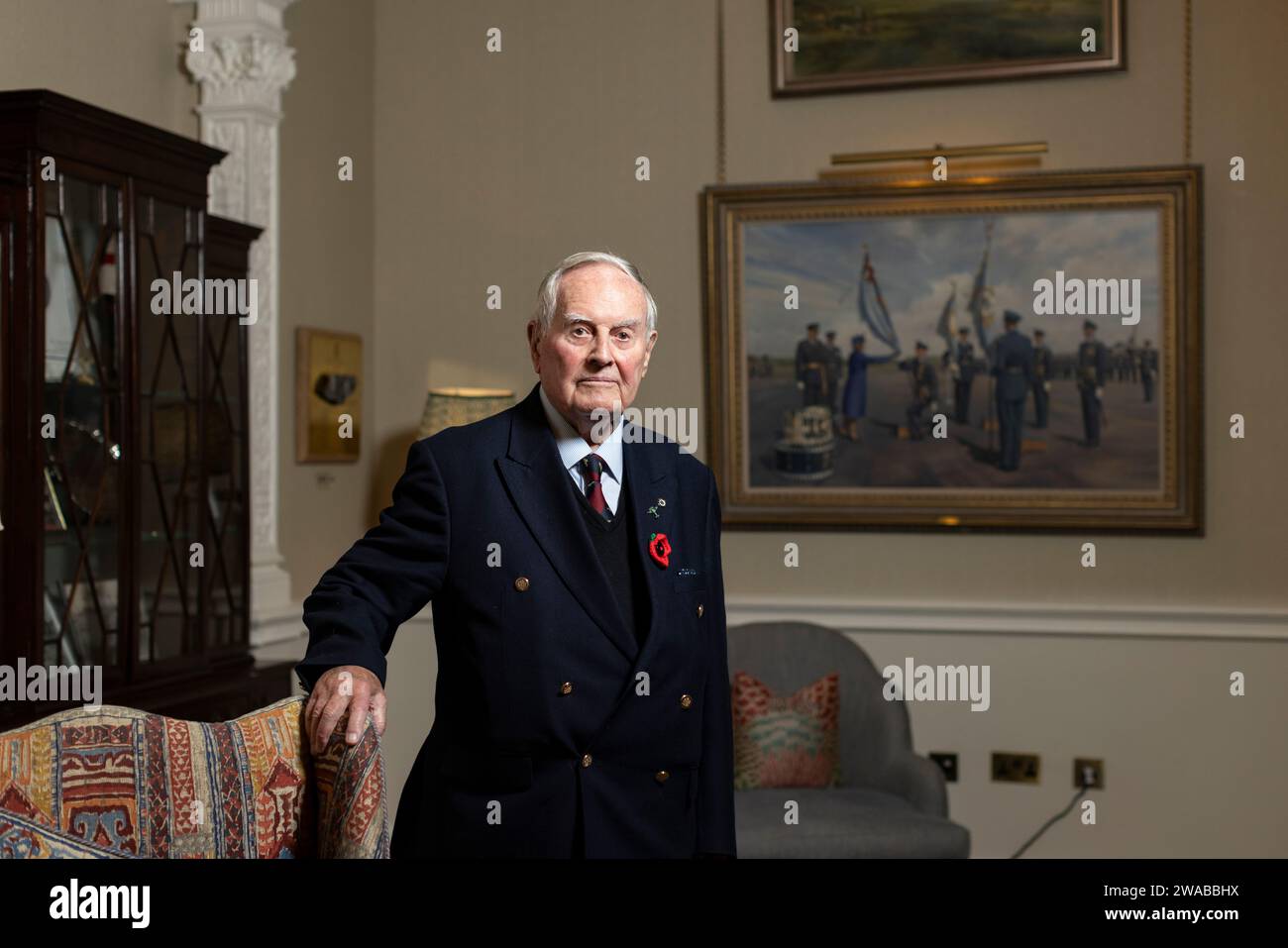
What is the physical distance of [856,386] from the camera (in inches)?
205

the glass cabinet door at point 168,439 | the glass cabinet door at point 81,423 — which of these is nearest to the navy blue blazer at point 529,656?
the glass cabinet door at point 81,423

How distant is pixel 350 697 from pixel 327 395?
3.49 m

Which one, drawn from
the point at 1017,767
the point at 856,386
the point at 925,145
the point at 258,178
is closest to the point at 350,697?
the point at 258,178

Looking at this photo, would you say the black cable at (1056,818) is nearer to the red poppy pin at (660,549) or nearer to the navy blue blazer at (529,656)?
the navy blue blazer at (529,656)

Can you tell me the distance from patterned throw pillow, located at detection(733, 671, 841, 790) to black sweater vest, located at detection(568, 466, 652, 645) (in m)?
2.48

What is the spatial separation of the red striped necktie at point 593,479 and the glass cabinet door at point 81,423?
5.79ft

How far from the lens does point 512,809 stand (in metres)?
2.01

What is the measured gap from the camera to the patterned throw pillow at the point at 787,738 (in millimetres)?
4473

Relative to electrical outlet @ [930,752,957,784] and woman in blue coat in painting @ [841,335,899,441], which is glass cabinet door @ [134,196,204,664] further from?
electrical outlet @ [930,752,957,784]

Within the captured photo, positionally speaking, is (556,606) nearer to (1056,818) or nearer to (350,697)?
(350,697)

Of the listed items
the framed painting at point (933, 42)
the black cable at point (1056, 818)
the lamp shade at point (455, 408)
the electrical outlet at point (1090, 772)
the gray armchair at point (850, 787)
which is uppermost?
the framed painting at point (933, 42)

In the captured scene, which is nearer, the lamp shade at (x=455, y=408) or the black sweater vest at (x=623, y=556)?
the black sweater vest at (x=623, y=556)

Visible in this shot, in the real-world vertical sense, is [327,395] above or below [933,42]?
below

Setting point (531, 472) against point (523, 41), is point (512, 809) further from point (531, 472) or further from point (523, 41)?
point (523, 41)
